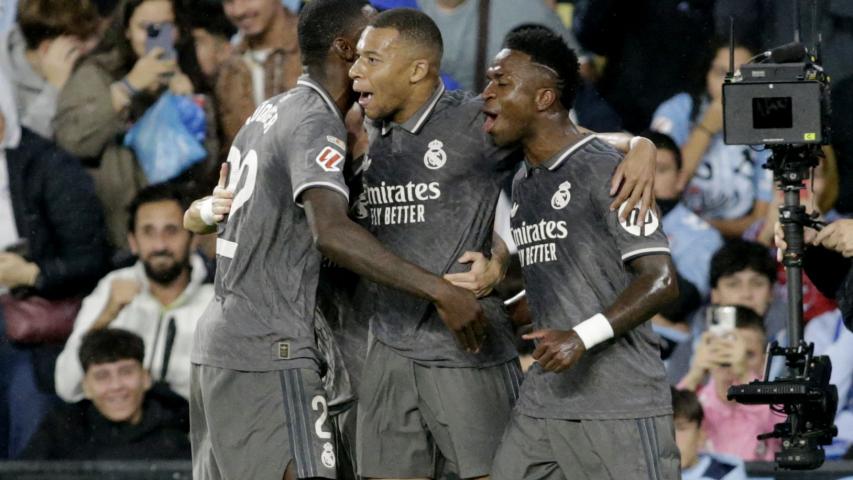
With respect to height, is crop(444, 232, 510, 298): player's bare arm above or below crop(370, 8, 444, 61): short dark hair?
below

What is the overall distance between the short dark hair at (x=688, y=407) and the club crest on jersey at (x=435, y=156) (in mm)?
2793

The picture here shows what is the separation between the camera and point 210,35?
755cm

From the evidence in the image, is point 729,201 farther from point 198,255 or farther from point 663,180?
point 198,255

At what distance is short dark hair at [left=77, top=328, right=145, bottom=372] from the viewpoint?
7.45 metres

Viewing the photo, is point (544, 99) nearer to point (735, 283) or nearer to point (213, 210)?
point (213, 210)

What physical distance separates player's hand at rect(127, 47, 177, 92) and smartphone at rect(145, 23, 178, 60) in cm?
2

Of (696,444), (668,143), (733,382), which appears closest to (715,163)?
(668,143)

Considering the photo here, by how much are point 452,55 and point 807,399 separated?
296 centimetres

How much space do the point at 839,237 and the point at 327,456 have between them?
1.87m

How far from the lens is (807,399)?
4863 mm

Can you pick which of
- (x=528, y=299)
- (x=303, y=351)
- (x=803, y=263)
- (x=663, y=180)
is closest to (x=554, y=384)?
(x=528, y=299)

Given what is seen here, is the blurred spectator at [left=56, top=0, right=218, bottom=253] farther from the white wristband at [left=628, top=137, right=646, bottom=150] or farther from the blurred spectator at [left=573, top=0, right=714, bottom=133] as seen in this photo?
the white wristband at [left=628, top=137, right=646, bottom=150]

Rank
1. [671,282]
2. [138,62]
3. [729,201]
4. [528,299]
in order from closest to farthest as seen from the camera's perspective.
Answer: [671,282]
[528,299]
[729,201]
[138,62]

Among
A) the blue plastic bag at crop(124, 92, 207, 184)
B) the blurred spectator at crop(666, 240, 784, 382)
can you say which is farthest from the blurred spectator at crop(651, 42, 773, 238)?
the blue plastic bag at crop(124, 92, 207, 184)
